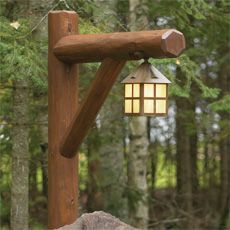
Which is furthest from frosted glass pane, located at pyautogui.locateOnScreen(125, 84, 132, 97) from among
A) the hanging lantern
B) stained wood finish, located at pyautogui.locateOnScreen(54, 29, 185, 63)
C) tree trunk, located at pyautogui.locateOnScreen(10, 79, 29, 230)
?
tree trunk, located at pyautogui.locateOnScreen(10, 79, 29, 230)

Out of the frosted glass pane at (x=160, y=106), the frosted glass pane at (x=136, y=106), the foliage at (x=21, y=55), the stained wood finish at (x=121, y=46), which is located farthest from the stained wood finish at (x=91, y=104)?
the foliage at (x=21, y=55)

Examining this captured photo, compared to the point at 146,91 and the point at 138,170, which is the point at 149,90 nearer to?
the point at 146,91

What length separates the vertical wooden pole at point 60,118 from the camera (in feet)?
13.7

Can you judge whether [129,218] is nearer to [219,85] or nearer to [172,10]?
[172,10]

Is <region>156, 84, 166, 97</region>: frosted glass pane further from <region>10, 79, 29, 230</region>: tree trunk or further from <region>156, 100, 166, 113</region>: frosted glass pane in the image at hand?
<region>10, 79, 29, 230</region>: tree trunk

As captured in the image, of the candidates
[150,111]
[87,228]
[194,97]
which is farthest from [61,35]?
[194,97]

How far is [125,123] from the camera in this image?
27.8 ft

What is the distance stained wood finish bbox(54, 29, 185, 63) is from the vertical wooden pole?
0.10 m

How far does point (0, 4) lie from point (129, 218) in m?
4.14

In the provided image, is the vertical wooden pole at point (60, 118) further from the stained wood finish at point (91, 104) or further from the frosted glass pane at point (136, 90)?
the frosted glass pane at point (136, 90)

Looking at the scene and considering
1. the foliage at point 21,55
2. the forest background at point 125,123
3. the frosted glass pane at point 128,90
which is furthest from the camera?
the forest background at point 125,123

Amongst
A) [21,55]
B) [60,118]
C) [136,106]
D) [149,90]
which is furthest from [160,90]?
[21,55]

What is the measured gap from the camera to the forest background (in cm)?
557

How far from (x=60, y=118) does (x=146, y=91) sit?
780 mm
